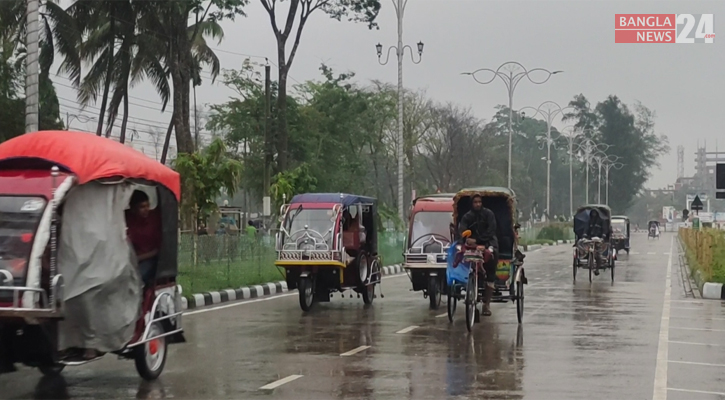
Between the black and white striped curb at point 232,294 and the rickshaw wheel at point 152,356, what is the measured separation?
749cm

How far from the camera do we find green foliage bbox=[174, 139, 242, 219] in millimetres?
25578

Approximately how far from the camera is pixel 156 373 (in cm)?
1062

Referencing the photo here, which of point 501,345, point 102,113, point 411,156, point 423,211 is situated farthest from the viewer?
point 411,156

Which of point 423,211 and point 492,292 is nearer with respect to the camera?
point 492,292

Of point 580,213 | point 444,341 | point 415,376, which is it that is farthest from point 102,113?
point 415,376

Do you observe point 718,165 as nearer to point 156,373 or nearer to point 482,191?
point 482,191

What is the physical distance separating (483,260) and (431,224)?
569 cm

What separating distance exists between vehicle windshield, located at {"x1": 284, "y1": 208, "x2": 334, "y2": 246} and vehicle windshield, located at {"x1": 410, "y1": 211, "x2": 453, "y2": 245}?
230cm

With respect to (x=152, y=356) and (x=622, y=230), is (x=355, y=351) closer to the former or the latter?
(x=152, y=356)

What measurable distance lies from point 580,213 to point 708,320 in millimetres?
15012

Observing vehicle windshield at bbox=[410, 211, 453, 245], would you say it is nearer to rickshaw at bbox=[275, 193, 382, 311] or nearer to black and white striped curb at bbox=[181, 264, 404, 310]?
rickshaw at bbox=[275, 193, 382, 311]

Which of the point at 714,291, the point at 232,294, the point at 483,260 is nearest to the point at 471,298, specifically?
the point at 483,260

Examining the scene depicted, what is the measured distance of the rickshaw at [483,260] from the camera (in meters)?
15.4

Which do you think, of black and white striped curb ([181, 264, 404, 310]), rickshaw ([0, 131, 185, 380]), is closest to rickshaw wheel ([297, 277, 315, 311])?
black and white striped curb ([181, 264, 404, 310])
